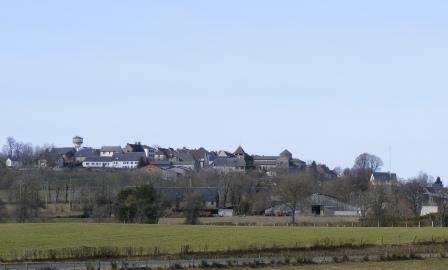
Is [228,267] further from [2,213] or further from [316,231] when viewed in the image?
[2,213]

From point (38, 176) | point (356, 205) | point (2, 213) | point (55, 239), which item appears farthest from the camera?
point (38, 176)

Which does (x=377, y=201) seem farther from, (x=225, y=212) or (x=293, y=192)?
(x=225, y=212)

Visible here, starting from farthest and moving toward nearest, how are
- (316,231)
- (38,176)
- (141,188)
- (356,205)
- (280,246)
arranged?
(38,176) → (356,205) → (141,188) → (316,231) → (280,246)

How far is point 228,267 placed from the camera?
52750 mm

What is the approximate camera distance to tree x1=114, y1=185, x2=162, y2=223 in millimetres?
122312

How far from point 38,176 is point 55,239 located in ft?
405

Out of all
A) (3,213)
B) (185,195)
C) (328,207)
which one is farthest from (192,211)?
(328,207)

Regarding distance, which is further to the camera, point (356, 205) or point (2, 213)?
point (356, 205)

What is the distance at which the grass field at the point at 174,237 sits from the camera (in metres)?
72.3

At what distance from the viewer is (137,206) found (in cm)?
12300

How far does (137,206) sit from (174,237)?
134 ft

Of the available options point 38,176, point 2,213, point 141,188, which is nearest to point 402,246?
point 141,188

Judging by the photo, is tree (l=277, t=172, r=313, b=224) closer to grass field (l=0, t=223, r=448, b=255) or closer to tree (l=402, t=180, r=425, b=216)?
tree (l=402, t=180, r=425, b=216)

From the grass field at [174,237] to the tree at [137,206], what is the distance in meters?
25.4
